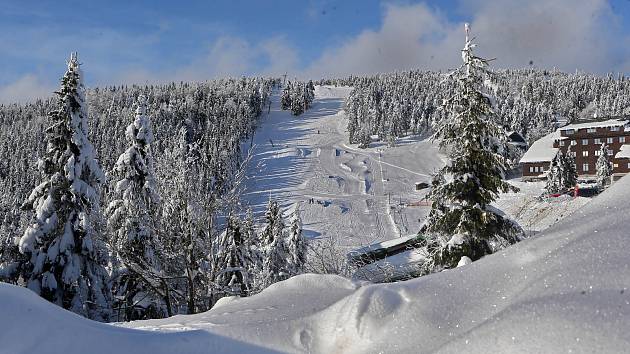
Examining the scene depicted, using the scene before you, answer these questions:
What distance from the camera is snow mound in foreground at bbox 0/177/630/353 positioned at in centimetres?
253

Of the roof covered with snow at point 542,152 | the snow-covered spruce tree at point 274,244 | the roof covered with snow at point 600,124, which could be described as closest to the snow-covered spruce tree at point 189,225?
the snow-covered spruce tree at point 274,244

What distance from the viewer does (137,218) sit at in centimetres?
1642

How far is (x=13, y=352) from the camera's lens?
3.15 metres

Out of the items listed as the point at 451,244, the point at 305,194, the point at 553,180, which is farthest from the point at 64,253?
the point at 305,194

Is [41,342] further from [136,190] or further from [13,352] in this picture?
[136,190]

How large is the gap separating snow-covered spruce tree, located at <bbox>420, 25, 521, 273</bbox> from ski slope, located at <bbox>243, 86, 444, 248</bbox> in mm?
27642

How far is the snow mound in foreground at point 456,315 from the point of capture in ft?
8.29

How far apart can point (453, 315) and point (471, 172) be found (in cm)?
1435

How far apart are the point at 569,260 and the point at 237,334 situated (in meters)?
2.47

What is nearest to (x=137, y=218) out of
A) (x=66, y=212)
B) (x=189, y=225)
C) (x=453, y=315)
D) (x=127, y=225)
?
(x=127, y=225)

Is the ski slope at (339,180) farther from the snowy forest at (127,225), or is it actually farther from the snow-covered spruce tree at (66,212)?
the snow-covered spruce tree at (66,212)

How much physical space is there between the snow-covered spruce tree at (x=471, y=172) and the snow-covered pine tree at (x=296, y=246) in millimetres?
14687

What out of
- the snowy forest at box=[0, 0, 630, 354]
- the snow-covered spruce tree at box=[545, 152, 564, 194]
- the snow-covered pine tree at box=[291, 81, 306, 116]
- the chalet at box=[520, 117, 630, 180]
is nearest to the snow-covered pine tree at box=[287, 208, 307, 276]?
the snowy forest at box=[0, 0, 630, 354]

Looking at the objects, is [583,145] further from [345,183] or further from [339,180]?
[339,180]
